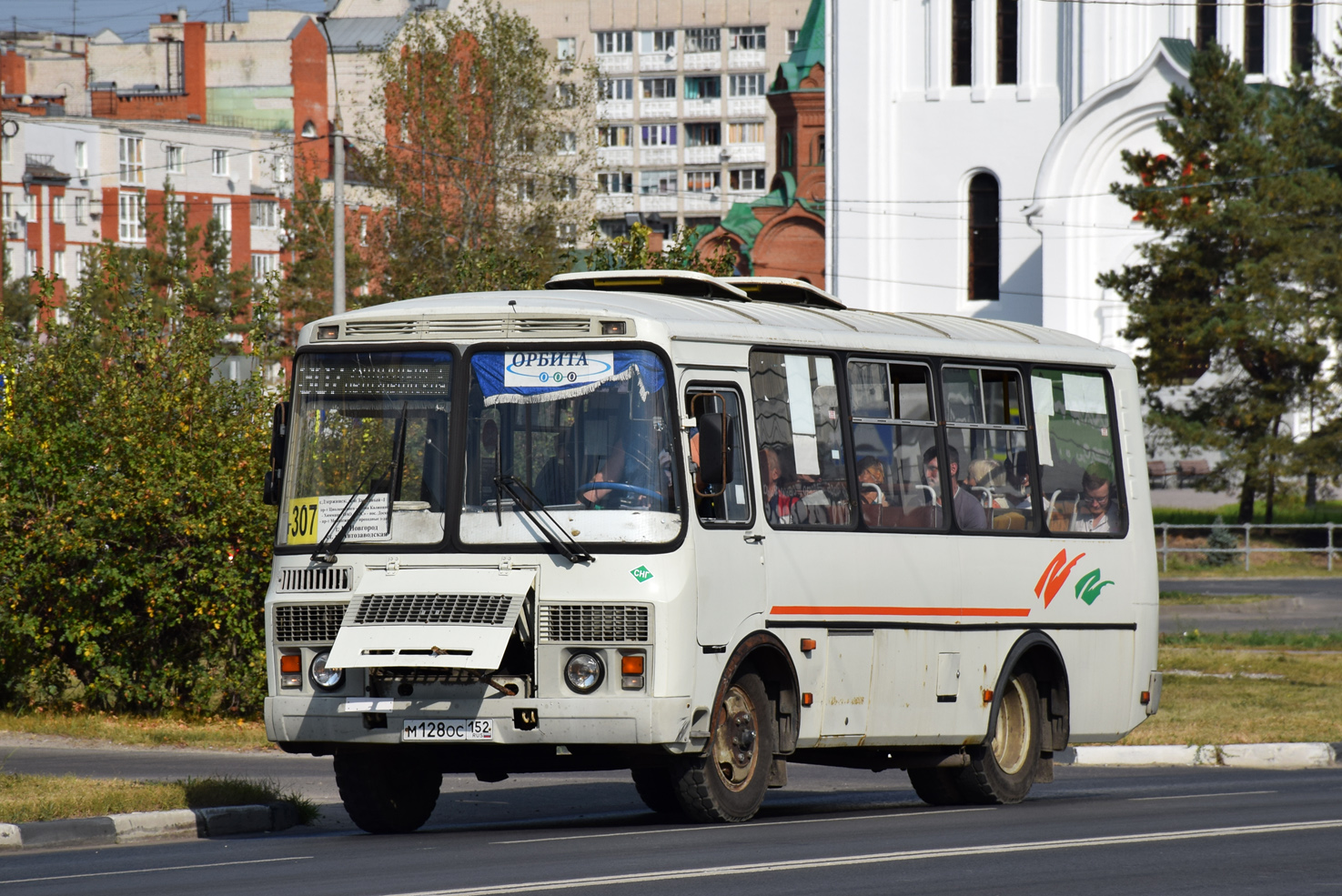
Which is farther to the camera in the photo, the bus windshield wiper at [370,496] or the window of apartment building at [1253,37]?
the window of apartment building at [1253,37]

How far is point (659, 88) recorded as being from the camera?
13650 cm

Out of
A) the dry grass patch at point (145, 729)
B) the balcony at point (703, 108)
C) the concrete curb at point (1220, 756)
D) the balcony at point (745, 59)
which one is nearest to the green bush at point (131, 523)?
the dry grass patch at point (145, 729)

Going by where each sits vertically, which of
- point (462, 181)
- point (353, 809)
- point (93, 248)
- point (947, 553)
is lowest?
point (353, 809)

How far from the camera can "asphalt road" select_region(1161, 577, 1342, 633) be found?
30484mm

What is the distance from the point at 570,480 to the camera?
11.1 m

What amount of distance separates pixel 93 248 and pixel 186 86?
79132 mm

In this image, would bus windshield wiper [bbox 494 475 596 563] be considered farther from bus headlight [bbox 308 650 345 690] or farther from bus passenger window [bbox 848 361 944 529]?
bus passenger window [bbox 848 361 944 529]

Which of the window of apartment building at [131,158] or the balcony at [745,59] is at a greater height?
the balcony at [745,59]

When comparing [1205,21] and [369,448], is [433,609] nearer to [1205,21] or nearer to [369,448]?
[369,448]

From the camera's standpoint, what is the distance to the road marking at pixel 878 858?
875 centimetres

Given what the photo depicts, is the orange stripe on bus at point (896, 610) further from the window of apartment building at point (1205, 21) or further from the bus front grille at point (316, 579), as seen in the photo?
the window of apartment building at point (1205, 21)

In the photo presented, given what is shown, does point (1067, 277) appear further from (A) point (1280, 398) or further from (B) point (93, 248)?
(B) point (93, 248)

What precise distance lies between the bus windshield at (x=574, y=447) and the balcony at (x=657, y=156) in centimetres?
12620

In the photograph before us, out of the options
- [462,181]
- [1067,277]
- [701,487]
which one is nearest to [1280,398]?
[1067,277]
